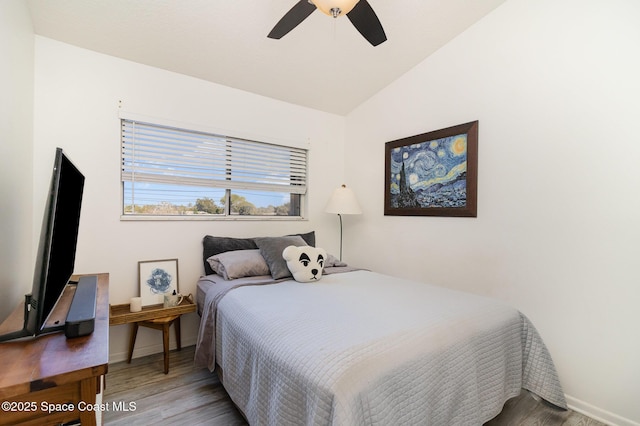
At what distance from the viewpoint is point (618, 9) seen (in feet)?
5.88

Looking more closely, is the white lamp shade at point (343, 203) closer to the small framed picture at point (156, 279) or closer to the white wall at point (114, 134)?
the white wall at point (114, 134)

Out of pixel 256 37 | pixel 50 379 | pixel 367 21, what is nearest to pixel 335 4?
pixel 367 21

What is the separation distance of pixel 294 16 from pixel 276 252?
1691 millimetres

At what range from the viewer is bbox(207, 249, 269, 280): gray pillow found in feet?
7.66

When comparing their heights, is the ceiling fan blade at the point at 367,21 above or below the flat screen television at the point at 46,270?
above

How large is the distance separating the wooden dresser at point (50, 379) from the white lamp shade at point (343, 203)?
2.44m

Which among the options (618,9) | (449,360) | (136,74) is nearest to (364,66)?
(618,9)

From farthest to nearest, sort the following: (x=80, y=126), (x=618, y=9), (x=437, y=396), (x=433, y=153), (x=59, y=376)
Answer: (x=433, y=153) < (x=80, y=126) < (x=618, y=9) < (x=437, y=396) < (x=59, y=376)

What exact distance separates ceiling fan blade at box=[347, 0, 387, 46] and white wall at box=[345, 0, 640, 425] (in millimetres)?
1161

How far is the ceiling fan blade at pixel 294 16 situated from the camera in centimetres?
162

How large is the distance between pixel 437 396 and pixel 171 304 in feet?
6.64

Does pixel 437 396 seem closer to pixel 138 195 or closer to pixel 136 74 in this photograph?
pixel 138 195

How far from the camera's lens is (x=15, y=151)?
1.66 m

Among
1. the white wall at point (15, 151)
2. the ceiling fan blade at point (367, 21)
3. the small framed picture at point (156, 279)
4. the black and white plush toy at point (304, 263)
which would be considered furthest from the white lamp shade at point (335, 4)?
the small framed picture at point (156, 279)
